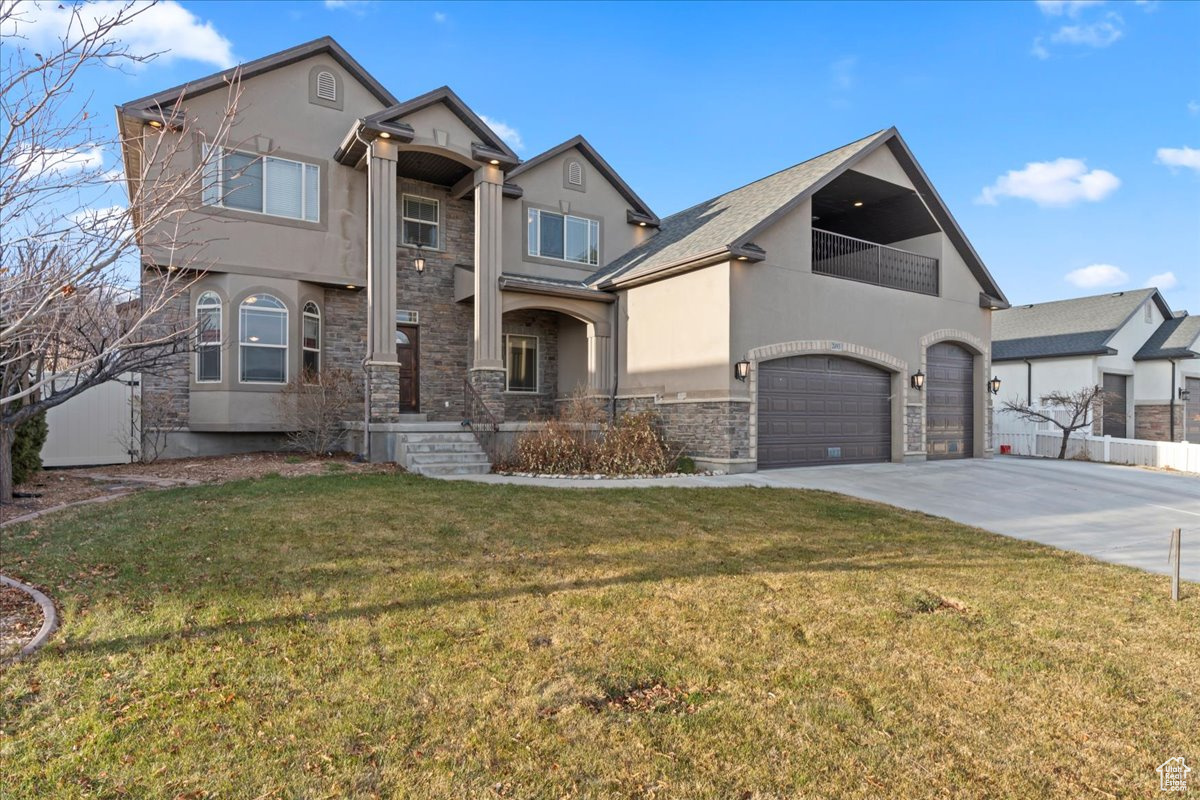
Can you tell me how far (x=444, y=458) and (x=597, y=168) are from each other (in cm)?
1023

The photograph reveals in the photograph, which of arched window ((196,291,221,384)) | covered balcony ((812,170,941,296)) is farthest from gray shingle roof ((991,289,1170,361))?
arched window ((196,291,221,384))

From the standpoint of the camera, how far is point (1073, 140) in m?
16.8

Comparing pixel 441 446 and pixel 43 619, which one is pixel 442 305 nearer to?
pixel 441 446

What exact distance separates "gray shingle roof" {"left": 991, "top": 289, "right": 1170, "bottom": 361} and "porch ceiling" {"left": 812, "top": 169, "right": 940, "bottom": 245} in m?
9.84

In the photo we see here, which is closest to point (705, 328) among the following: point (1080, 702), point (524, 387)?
point (524, 387)

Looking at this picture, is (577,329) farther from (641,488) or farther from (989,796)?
(989,796)

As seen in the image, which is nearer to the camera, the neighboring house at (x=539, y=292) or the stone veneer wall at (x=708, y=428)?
the stone veneer wall at (x=708, y=428)

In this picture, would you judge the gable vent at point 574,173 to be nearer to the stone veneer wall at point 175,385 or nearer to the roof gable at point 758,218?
the roof gable at point 758,218

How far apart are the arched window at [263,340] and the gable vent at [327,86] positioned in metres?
4.87

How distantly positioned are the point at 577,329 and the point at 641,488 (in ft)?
26.4

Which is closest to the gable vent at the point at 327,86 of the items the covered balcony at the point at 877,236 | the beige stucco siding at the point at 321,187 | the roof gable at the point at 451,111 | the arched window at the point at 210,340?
the beige stucco siding at the point at 321,187

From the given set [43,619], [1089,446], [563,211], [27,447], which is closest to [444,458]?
[27,447]

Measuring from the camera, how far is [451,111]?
14.2 meters

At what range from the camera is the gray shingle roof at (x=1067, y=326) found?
22.2 metres
